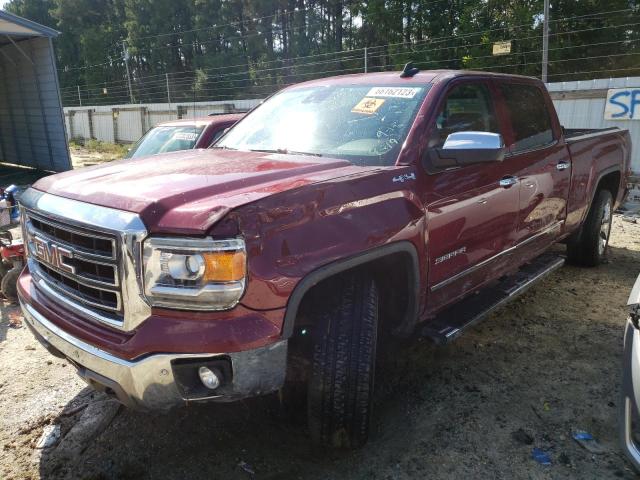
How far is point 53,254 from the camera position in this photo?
2.53 m

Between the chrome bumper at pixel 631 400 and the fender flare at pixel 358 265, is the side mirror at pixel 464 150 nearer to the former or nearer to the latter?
the fender flare at pixel 358 265

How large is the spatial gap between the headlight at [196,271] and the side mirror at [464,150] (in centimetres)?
137

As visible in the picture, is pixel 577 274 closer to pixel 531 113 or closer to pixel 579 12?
pixel 531 113

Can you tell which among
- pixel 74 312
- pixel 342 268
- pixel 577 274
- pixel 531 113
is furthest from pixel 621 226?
pixel 74 312

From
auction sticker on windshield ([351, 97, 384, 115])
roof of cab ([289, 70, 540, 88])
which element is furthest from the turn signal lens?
roof of cab ([289, 70, 540, 88])

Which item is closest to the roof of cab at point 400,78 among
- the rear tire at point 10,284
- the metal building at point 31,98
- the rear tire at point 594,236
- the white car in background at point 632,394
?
the white car in background at point 632,394

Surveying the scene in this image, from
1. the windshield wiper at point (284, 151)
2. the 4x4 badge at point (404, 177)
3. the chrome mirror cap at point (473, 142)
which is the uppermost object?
the chrome mirror cap at point (473, 142)

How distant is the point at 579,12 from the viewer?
1714cm

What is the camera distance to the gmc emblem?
7.98 ft

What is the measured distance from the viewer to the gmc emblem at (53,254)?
2.43 m

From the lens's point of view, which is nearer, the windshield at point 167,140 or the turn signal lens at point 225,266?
the turn signal lens at point 225,266

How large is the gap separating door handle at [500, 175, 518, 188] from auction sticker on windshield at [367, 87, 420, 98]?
854 mm

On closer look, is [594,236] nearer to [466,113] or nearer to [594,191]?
[594,191]

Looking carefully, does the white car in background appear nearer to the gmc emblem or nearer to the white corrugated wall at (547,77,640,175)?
the gmc emblem
